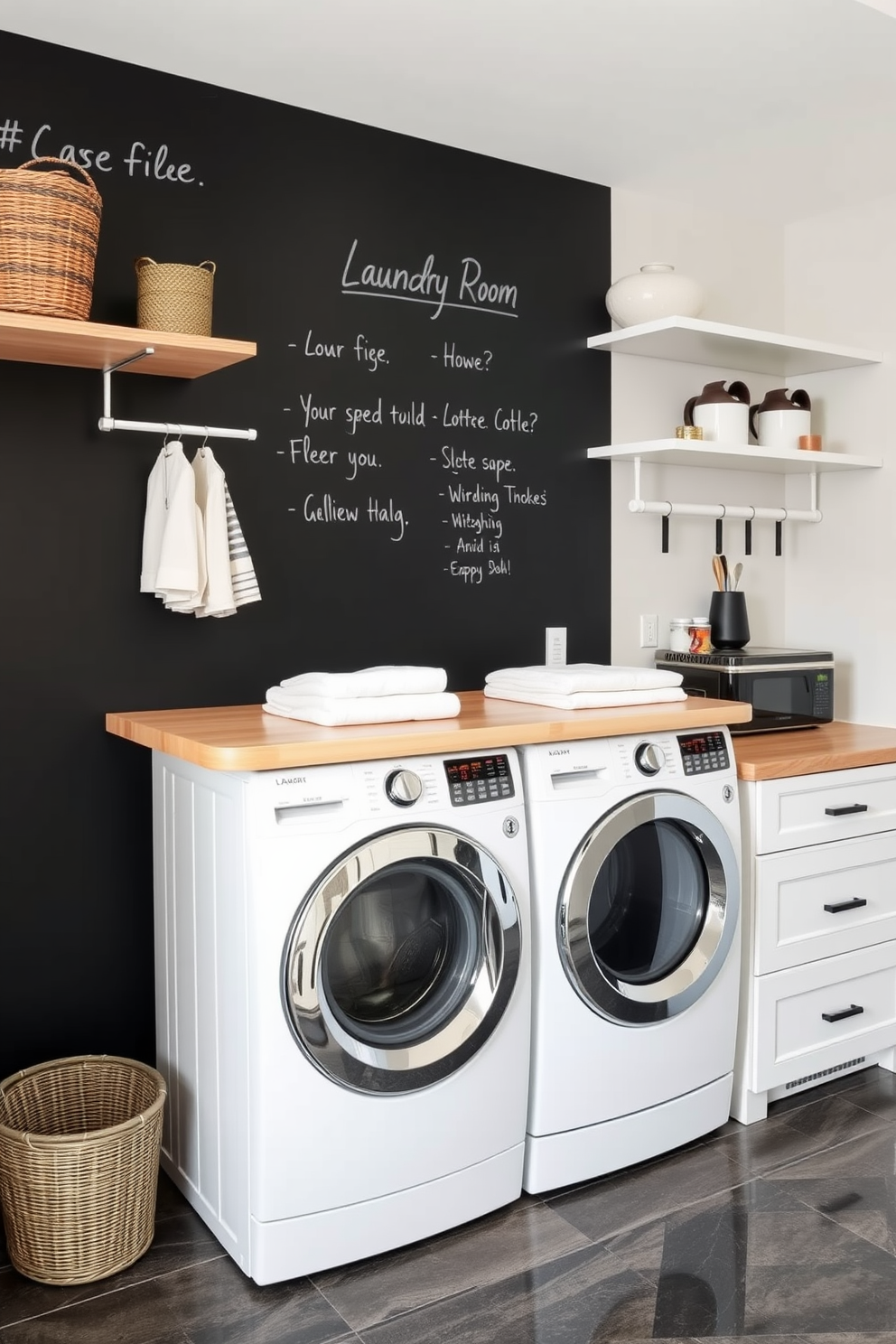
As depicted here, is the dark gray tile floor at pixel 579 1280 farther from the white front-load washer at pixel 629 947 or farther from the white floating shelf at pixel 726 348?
the white floating shelf at pixel 726 348

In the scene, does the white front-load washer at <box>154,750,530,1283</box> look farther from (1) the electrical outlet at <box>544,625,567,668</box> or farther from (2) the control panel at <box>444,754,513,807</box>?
(1) the electrical outlet at <box>544,625,567,668</box>

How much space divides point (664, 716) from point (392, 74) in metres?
1.53

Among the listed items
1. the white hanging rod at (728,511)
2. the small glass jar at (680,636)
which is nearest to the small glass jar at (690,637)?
the small glass jar at (680,636)

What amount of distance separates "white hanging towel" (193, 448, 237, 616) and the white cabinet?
4.12ft

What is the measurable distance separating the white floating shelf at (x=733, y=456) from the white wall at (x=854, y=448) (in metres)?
0.11

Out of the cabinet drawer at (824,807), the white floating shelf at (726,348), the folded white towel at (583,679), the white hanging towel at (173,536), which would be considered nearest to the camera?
the white hanging towel at (173,536)

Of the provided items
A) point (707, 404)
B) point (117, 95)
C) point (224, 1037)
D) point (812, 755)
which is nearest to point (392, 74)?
point (117, 95)

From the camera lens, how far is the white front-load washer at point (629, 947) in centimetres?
225

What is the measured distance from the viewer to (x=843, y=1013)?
2.79m

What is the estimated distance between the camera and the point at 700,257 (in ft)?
11.2

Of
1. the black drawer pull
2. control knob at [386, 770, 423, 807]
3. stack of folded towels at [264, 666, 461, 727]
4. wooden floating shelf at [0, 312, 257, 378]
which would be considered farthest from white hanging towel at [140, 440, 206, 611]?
the black drawer pull

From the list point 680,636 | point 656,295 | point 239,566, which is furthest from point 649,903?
point 656,295

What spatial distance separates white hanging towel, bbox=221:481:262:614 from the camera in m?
2.48

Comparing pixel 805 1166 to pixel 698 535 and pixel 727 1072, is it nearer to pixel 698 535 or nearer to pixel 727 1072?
pixel 727 1072
